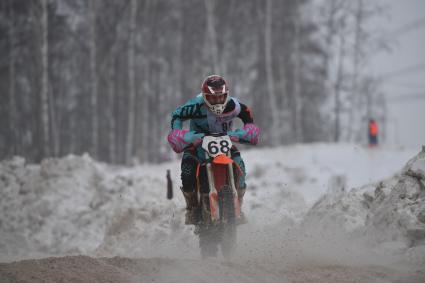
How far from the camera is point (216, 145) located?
6.46 m

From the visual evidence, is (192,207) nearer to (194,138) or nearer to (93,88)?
(194,138)

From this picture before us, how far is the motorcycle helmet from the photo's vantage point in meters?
6.73

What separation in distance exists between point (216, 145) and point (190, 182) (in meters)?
0.68

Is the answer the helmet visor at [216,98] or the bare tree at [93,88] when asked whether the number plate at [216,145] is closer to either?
the helmet visor at [216,98]

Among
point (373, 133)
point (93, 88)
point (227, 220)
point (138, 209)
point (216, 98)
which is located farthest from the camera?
point (373, 133)

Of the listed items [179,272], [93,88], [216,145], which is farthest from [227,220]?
[93,88]

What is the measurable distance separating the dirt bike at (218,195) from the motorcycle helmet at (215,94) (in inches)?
16.1

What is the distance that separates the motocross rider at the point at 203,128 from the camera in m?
6.71

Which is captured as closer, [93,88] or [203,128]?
[203,128]

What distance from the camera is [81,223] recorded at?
12562 millimetres

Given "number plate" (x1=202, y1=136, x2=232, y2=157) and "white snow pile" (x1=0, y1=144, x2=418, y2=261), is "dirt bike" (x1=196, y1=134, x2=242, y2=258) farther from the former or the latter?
"white snow pile" (x1=0, y1=144, x2=418, y2=261)

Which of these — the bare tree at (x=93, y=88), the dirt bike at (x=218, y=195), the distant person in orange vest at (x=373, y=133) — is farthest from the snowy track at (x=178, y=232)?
the distant person in orange vest at (x=373, y=133)

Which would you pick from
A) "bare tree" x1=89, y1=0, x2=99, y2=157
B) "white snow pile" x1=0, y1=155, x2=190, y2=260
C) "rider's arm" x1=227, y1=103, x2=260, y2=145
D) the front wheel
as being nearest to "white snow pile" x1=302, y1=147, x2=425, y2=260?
the front wheel

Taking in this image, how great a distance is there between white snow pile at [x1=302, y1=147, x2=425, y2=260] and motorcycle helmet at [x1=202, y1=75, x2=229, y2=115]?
2144 mm
